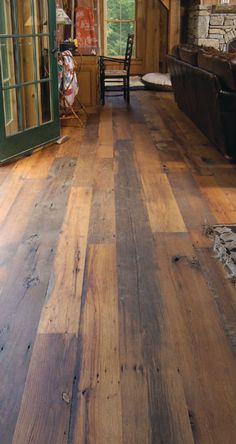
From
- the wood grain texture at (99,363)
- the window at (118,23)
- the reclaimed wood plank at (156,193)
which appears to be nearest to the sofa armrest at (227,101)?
the reclaimed wood plank at (156,193)

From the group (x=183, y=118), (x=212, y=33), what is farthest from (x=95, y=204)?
(x=212, y=33)

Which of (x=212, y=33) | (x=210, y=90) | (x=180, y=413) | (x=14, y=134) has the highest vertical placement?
(x=212, y=33)

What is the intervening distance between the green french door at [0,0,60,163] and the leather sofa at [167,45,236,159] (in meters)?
1.40

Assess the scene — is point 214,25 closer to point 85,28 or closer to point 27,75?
point 85,28

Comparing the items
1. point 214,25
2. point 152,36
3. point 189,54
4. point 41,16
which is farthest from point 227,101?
point 152,36

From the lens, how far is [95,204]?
341 cm

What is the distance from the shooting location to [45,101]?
496 centimetres

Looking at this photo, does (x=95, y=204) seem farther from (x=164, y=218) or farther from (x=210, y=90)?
(x=210, y=90)

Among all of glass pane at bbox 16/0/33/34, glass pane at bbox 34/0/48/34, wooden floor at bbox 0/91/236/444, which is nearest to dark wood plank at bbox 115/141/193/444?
wooden floor at bbox 0/91/236/444

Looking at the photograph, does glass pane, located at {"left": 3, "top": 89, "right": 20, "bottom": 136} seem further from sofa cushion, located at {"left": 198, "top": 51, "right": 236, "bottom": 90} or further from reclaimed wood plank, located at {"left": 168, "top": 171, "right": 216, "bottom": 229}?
sofa cushion, located at {"left": 198, "top": 51, "right": 236, "bottom": 90}

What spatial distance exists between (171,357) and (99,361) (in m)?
0.26

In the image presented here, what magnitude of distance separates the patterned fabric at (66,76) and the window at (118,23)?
4696 mm

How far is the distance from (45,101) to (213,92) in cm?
164

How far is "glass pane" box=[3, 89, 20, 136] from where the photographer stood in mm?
4426
